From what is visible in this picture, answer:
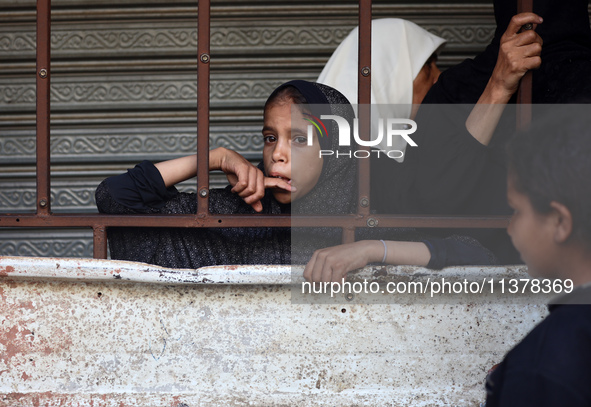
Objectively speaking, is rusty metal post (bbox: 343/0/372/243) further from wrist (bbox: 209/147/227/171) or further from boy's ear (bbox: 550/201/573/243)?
boy's ear (bbox: 550/201/573/243)

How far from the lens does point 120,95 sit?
14.4 ft

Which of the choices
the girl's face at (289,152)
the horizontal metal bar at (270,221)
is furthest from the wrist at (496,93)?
the girl's face at (289,152)

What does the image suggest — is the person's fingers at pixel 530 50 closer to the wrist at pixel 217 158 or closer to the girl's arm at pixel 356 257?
the girl's arm at pixel 356 257

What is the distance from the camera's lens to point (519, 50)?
1873mm

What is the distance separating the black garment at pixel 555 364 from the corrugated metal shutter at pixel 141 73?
3384mm

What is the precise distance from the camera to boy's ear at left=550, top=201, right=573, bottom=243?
3.84ft

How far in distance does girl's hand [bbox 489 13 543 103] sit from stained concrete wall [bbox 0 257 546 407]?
1.86ft

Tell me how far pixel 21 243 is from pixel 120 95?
1161mm

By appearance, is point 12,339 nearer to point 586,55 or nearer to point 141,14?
point 586,55

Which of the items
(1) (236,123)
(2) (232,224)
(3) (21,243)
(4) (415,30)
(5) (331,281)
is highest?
(4) (415,30)

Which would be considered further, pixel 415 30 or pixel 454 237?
pixel 415 30

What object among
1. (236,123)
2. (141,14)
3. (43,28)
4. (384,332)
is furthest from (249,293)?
(141,14)

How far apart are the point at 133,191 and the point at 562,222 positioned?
1.44m

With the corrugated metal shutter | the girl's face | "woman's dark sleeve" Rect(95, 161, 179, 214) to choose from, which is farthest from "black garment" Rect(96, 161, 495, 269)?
the corrugated metal shutter
